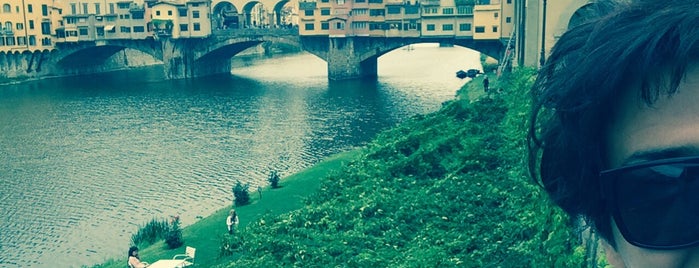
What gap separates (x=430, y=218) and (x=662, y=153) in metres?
9.57

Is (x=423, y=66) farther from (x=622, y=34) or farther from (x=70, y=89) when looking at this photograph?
(x=622, y=34)

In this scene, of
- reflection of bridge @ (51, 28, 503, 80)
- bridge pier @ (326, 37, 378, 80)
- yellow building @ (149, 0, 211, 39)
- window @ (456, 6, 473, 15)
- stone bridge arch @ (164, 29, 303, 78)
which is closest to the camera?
window @ (456, 6, 473, 15)

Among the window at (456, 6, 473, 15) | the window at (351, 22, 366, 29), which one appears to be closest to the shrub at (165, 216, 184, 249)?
the window at (456, 6, 473, 15)

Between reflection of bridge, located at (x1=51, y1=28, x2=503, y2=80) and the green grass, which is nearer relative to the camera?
the green grass

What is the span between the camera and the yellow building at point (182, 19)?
162 ft

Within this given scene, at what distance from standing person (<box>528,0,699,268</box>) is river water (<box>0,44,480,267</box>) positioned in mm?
14454

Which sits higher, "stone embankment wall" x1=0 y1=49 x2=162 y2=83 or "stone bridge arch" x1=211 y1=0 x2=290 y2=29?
"stone bridge arch" x1=211 y1=0 x2=290 y2=29

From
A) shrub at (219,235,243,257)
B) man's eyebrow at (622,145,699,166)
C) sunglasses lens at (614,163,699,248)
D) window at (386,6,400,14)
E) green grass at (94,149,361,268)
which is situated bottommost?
green grass at (94,149,361,268)

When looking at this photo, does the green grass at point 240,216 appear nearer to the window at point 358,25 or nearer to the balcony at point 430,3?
the balcony at point 430,3

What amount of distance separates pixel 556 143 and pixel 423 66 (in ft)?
172

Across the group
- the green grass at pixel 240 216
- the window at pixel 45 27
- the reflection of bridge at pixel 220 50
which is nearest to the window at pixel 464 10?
the reflection of bridge at pixel 220 50

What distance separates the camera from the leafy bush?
14648 millimetres

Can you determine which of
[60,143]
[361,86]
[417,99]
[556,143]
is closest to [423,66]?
[361,86]

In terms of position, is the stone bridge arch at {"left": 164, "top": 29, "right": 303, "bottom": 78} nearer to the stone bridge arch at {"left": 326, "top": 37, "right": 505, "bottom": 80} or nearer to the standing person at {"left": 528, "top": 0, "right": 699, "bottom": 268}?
the stone bridge arch at {"left": 326, "top": 37, "right": 505, "bottom": 80}
